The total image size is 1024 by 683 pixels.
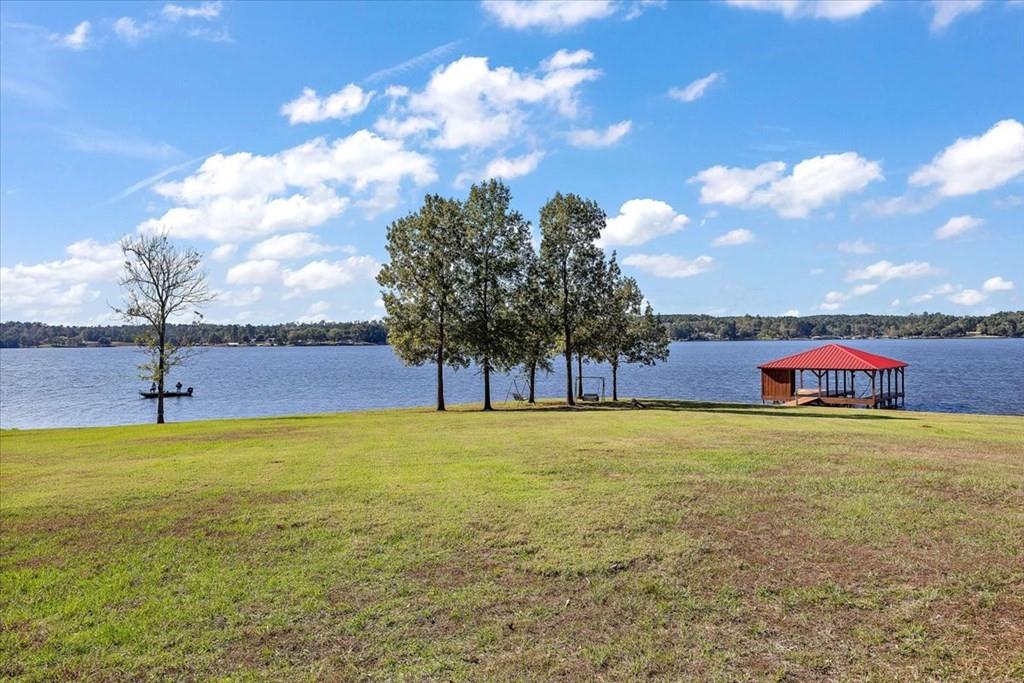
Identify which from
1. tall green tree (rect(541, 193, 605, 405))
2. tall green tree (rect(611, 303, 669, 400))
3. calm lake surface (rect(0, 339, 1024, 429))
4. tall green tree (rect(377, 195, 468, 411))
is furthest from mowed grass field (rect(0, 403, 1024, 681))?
calm lake surface (rect(0, 339, 1024, 429))

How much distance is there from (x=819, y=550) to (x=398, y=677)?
542cm

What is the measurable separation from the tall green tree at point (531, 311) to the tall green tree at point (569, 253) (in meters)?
0.71

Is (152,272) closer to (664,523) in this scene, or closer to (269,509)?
(269,509)

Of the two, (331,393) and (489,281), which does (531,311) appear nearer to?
(489,281)

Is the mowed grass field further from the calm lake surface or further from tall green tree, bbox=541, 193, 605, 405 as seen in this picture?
the calm lake surface

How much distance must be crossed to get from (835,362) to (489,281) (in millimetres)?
28182

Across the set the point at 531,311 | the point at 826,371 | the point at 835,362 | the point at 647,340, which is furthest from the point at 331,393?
the point at 835,362

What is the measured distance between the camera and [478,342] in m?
39.9

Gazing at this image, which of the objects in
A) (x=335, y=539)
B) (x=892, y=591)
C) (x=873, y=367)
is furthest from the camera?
(x=873, y=367)

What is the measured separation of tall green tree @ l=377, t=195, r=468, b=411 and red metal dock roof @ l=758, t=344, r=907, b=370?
90.1ft

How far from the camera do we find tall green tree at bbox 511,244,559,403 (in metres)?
41.2

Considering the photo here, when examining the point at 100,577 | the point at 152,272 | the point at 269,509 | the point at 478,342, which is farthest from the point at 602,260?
the point at 100,577

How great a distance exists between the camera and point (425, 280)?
39125 mm

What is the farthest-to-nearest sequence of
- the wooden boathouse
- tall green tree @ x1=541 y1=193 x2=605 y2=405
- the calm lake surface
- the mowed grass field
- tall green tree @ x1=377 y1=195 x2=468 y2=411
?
the calm lake surface < the wooden boathouse < tall green tree @ x1=541 y1=193 x2=605 y2=405 < tall green tree @ x1=377 y1=195 x2=468 y2=411 < the mowed grass field
